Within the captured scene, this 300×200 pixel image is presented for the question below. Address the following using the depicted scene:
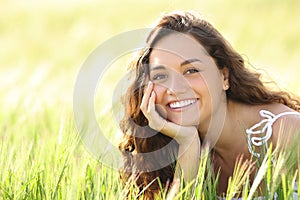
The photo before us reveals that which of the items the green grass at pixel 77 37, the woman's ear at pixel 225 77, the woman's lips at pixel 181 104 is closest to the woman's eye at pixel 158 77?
the woman's lips at pixel 181 104

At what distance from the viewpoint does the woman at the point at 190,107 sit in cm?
256

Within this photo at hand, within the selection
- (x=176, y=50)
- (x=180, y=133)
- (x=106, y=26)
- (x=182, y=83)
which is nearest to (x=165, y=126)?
(x=180, y=133)

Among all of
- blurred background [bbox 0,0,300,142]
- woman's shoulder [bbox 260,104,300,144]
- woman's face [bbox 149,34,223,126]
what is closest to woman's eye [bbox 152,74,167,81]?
woman's face [bbox 149,34,223,126]

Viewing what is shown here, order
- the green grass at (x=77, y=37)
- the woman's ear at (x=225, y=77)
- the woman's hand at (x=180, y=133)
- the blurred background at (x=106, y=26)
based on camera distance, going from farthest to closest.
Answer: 1. the blurred background at (x=106, y=26)
2. the green grass at (x=77, y=37)
3. the woman's ear at (x=225, y=77)
4. the woman's hand at (x=180, y=133)

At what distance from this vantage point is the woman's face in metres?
2.54

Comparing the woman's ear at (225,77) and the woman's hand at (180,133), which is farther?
the woman's ear at (225,77)

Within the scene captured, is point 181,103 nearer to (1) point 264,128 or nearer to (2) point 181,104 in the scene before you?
(2) point 181,104

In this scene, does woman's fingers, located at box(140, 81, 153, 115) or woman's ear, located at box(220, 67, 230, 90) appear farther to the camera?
woman's ear, located at box(220, 67, 230, 90)

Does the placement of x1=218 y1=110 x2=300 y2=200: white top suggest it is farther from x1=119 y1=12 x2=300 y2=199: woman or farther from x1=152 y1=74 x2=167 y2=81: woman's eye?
x1=152 y1=74 x2=167 y2=81: woman's eye

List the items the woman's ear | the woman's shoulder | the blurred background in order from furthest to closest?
the blurred background, the woman's ear, the woman's shoulder

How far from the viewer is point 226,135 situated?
2787 mm

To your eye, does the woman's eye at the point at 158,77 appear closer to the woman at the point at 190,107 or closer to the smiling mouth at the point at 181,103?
the woman at the point at 190,107

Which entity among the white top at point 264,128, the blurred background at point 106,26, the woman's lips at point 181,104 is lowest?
the white top at point 264,128

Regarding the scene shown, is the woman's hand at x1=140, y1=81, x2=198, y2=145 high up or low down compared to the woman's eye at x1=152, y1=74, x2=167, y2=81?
down
